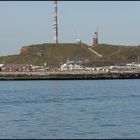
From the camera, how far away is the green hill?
156 m

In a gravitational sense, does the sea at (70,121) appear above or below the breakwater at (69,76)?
below

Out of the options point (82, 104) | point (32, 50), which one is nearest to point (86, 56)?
point (32, 50)

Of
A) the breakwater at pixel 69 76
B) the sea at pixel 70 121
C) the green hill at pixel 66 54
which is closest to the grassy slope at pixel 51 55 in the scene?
the green hill at pixel 66 54

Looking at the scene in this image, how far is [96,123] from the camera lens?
22.8 m

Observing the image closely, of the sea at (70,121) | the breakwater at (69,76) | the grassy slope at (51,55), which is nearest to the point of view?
the sea at (70,121)

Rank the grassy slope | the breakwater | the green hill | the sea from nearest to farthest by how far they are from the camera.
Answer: the sea
the breakwater
the green hill
the grassy slope

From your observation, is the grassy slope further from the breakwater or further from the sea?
the sea

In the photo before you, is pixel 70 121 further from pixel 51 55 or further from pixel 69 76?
pixel 51 55

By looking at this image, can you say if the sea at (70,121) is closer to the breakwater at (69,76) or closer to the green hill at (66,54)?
the breakwater at (69,76)

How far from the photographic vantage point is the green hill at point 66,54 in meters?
156

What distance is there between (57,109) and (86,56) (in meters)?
130

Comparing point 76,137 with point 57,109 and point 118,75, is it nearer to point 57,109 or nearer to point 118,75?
point 57,109

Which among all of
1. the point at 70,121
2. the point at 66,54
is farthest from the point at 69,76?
the point at 66,54

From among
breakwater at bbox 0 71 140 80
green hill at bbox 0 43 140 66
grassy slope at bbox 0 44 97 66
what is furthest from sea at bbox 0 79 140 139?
grassy slope at bbox 0 44 97 66
